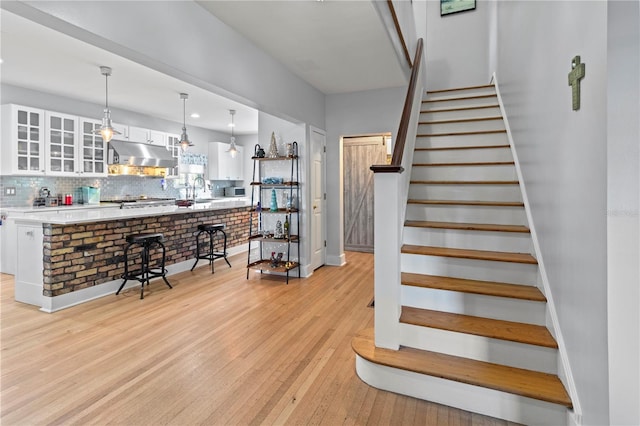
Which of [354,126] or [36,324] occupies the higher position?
[354,126]

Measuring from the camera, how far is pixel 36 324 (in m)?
3.13

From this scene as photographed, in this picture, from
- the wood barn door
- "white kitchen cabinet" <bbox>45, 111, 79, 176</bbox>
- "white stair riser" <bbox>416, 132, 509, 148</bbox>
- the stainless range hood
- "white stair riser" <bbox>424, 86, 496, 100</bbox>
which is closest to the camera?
"white stair riser" <bbox>416, 132, 509, 148</bbox>

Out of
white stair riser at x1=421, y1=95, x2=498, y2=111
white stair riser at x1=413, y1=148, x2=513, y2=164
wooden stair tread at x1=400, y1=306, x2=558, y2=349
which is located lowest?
wooden stair tread at x1=400, y1=306, x2=558, y2=349

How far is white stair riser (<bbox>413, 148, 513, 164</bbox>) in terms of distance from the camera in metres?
3.35

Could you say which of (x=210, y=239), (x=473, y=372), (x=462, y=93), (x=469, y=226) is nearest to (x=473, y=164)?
(x=469, y=226)

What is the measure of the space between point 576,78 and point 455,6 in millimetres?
5371

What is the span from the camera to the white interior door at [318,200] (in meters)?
5.00

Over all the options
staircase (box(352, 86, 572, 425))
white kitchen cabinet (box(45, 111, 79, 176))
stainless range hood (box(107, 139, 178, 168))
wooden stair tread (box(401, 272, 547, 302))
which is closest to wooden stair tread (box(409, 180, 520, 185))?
staircase (box(352, 86, 572, 425))

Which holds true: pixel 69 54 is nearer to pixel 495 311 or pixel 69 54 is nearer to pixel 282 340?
pixel 282 340

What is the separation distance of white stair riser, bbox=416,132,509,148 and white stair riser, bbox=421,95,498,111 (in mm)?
929

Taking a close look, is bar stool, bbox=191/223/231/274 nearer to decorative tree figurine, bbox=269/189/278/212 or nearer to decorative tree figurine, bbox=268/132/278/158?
decorative tree figurine, bbox=269/189/278/212

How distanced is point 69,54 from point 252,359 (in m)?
4.03

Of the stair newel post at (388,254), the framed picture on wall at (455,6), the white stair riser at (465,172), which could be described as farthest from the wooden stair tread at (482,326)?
the framed picture on wall at (455,6)

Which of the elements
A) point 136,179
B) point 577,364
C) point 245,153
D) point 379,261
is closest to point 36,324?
point 379,261
